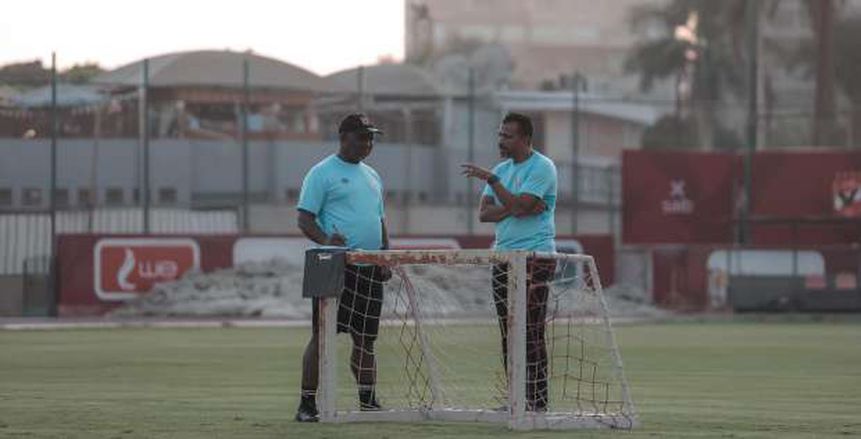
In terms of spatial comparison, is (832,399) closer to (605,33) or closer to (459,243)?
(459,243)

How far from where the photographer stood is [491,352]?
→ 1526 cm

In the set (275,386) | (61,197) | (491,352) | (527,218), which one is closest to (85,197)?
(61,197)

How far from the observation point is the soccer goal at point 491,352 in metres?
11.7

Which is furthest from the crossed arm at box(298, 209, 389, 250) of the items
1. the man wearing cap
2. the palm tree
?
the palm tree

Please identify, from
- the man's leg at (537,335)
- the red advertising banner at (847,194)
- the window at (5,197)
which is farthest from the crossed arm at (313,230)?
the red advertising banner at (847,194)

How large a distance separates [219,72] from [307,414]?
35011 mm

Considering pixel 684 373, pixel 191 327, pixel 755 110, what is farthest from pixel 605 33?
pixel 684 373

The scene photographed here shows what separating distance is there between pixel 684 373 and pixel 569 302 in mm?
4936

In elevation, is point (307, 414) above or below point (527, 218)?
below

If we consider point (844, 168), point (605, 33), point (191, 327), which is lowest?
point (191, 327)

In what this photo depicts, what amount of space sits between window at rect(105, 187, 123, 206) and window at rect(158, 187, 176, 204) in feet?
3.92

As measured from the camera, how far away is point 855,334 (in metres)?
30.2

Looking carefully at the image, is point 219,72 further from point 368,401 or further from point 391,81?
point 368,401

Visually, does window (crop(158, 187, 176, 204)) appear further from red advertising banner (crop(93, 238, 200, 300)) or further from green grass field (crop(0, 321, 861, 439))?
green grass field (crop(0, 321, 861, 439))
